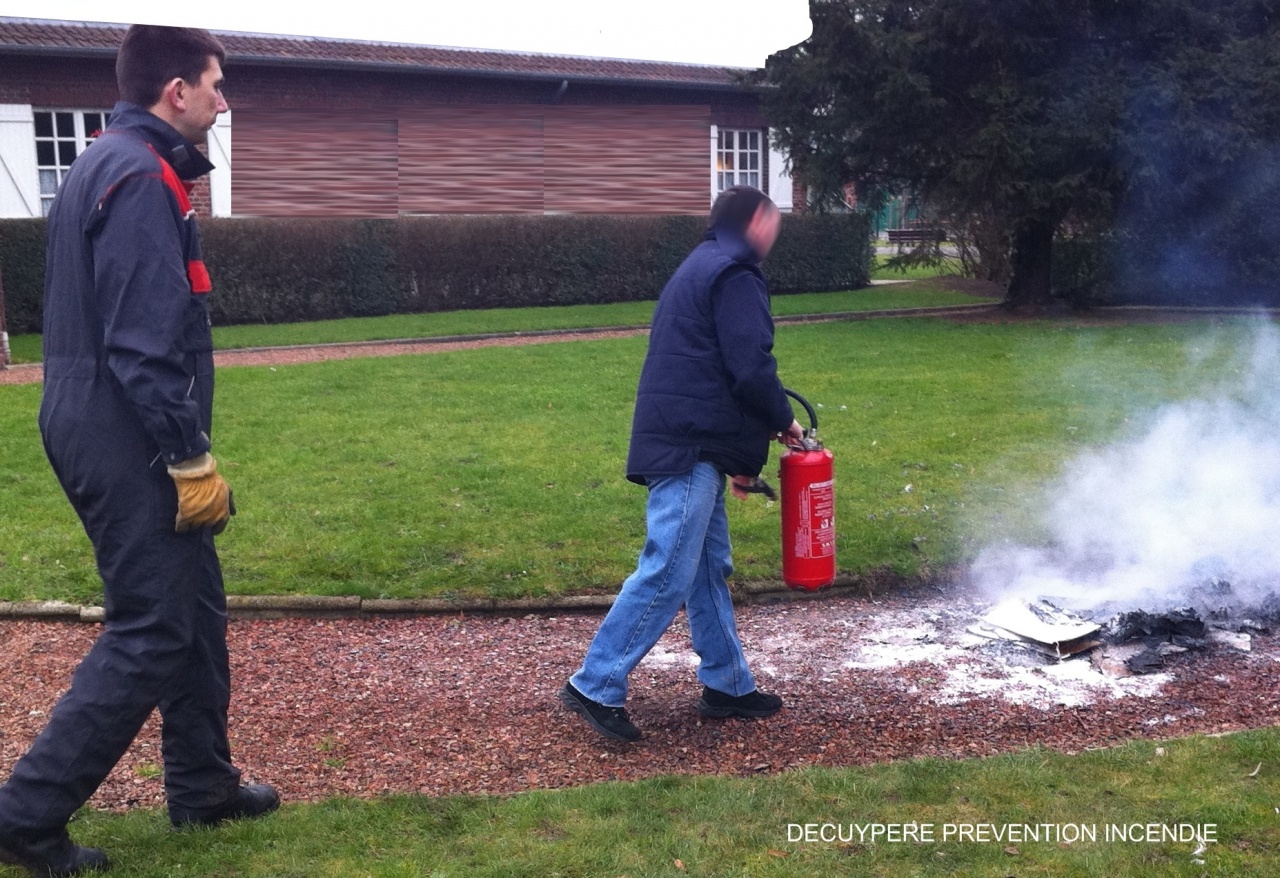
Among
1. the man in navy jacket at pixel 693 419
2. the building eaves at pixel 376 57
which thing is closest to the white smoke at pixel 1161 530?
the man in navy jacket at pixel 693 419

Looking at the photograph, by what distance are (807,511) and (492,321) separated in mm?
14059

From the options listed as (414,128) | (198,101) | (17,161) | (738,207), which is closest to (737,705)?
(738,207)

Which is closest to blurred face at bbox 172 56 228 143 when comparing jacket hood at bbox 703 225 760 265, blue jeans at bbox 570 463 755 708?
jacket hood at bbox 703 225 760 265

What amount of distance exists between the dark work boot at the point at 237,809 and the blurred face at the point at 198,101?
6.09 ft

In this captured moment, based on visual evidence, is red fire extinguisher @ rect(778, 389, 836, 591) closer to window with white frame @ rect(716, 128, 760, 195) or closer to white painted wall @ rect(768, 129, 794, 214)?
window with white frame @ rect(716, 128, 760, 195)

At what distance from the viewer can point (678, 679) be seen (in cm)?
507

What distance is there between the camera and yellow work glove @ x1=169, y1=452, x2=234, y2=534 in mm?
3264

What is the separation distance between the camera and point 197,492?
3.28 metres

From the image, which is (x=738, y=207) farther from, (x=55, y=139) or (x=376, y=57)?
(x=376, y=57)

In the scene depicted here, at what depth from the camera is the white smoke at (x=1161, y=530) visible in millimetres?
5770

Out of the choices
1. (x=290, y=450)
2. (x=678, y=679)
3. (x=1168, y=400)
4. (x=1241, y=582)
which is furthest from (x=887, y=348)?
(x=678, y=679)

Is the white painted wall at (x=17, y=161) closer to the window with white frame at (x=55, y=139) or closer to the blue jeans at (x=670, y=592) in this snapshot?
the window with white frame at (x=55, y=139)

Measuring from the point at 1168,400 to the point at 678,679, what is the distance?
6725 millimetres

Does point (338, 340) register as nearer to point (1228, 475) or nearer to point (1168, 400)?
point (1168, 400)
